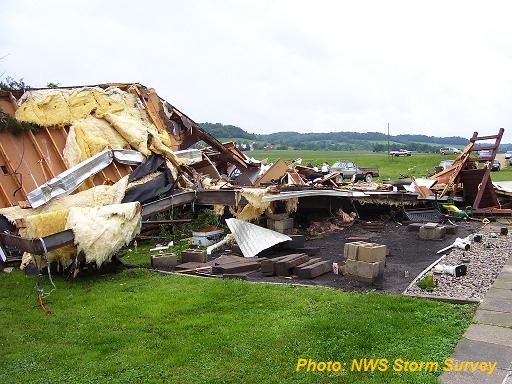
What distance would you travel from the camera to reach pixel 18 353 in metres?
5.73

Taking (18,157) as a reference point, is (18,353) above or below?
below

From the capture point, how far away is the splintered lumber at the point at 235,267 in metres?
9.02

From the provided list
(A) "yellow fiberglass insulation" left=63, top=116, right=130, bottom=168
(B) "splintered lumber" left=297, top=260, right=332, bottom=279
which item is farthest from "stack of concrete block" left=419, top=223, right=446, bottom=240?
(A) "yellow fiberglass insulation" left=63, top=116, right=130, bottom=168

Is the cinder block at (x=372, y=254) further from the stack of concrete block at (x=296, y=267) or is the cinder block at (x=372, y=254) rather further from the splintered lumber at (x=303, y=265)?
the splintered lumber at (x=303, y=265)

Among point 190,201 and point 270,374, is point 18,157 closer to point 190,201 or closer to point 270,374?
point 190,201

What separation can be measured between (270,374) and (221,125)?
107 m

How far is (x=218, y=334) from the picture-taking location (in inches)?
227

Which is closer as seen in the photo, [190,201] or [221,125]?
[190,201]

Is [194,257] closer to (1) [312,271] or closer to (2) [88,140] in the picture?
(1) [312,271]

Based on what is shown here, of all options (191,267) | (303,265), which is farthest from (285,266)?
(191,267)

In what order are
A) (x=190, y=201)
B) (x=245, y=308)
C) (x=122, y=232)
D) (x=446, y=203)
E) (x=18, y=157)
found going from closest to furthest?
A: (x=245, y=308) → (x=122, y=232) → (x=18, y=157) → (x=190, y=201) → (x=446, y=203)

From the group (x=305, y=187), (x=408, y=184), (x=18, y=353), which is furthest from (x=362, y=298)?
(x=408, y=184)

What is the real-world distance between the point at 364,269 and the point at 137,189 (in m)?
6.67

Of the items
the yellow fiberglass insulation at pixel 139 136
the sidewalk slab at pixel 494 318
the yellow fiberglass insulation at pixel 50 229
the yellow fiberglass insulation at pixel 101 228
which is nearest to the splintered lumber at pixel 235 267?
the yellow fiberglass insulation at pixel 101 228
